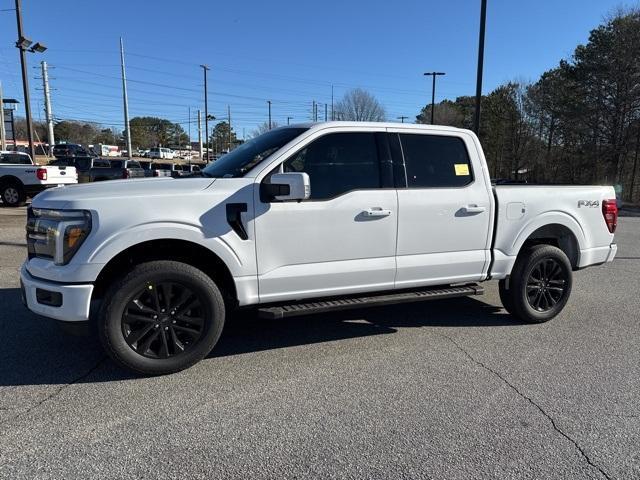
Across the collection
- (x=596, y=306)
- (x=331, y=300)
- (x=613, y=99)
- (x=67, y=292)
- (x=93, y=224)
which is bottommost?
(x=596, y=306)

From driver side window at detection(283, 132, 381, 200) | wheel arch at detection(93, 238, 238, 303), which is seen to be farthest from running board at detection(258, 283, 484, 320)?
driver side window at detection(283, 132, 381, 200)

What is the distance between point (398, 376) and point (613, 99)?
33566mm

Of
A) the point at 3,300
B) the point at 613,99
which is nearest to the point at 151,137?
the point at 613,99

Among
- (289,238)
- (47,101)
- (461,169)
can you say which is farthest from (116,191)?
(47,101)

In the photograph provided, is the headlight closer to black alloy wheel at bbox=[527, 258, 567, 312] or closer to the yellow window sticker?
the yellow window sticker

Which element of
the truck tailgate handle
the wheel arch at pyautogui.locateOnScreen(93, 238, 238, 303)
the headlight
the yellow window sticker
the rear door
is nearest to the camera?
the headlight

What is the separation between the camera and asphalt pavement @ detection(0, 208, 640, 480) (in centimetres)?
274

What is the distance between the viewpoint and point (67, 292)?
11.4ft

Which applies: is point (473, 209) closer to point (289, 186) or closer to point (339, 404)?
point (289, 186)

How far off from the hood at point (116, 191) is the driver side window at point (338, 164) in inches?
30.8

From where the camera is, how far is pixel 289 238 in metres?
4.02

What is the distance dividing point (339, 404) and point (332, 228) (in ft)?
4.68

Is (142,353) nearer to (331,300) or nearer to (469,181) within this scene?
(331,300)

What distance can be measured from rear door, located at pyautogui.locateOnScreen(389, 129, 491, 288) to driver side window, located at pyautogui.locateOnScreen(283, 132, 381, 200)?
0.27 meters
